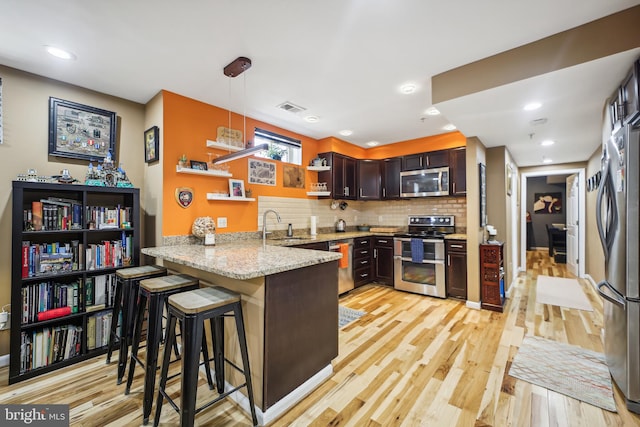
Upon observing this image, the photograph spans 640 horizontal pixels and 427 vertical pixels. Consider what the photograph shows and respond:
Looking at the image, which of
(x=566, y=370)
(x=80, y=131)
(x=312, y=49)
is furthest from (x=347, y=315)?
(x=80, y=131)

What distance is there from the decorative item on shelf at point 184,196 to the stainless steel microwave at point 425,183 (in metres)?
3.41

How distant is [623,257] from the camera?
1.86 meters

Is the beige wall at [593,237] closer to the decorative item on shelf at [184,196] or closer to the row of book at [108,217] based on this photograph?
the decorative item on shelf at [184,196]

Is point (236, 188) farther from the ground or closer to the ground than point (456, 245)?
farther from the ground

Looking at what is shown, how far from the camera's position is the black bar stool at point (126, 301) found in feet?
6.84

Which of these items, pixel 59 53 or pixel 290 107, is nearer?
pixel 59 53

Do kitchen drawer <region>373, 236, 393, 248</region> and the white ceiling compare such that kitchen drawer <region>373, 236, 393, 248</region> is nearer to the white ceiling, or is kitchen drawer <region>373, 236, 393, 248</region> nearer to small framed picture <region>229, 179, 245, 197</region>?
the white ceiling

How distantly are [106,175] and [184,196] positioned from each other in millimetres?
704

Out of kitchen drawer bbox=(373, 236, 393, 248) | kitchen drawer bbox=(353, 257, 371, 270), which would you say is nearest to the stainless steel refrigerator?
kitchen drawer bbox=(373, 236, 393, 248)

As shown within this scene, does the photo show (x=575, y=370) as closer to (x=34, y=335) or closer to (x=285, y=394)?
(x=285, y=394)

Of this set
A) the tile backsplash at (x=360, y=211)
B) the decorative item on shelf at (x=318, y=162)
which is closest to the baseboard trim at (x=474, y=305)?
the tile backsplash at (x=360, y=211)

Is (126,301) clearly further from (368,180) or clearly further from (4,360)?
(368,180)

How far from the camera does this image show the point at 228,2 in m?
1.67

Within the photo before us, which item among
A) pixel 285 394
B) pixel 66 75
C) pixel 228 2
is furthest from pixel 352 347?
pixel 66 75
